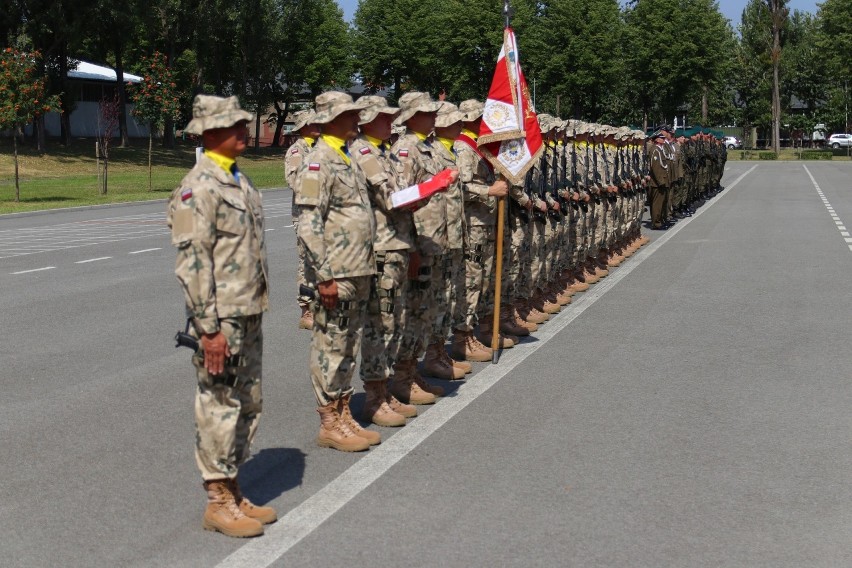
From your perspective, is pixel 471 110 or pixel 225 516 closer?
pixel 225 516

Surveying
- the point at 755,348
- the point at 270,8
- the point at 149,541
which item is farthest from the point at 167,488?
the point at 270,8

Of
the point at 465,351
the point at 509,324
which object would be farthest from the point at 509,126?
the point at 509,324

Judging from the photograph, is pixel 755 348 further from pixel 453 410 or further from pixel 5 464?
pixel 5 464

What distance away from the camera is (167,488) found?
19.7ft

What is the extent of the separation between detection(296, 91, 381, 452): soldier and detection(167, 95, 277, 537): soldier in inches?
40.7

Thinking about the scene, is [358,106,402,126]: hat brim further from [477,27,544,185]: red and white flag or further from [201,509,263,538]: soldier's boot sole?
[201,509,263,538]: soldier's boot sole

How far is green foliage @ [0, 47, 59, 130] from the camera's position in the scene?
31.6 m

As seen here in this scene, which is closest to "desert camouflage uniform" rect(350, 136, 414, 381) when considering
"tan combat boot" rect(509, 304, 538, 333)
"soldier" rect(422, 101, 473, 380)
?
"soldier" rect(422, 101, 473, 380)

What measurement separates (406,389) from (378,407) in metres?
0.55

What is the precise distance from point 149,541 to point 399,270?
104 inches

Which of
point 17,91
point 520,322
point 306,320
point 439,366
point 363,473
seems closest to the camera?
point 363,473

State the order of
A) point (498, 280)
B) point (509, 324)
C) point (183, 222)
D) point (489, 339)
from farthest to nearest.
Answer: point (509, 324) → point (489, 339) → point (498, 280) → point (183, 222)

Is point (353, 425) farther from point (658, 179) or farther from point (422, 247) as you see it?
point (658, 179)

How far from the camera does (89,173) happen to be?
158 ft
